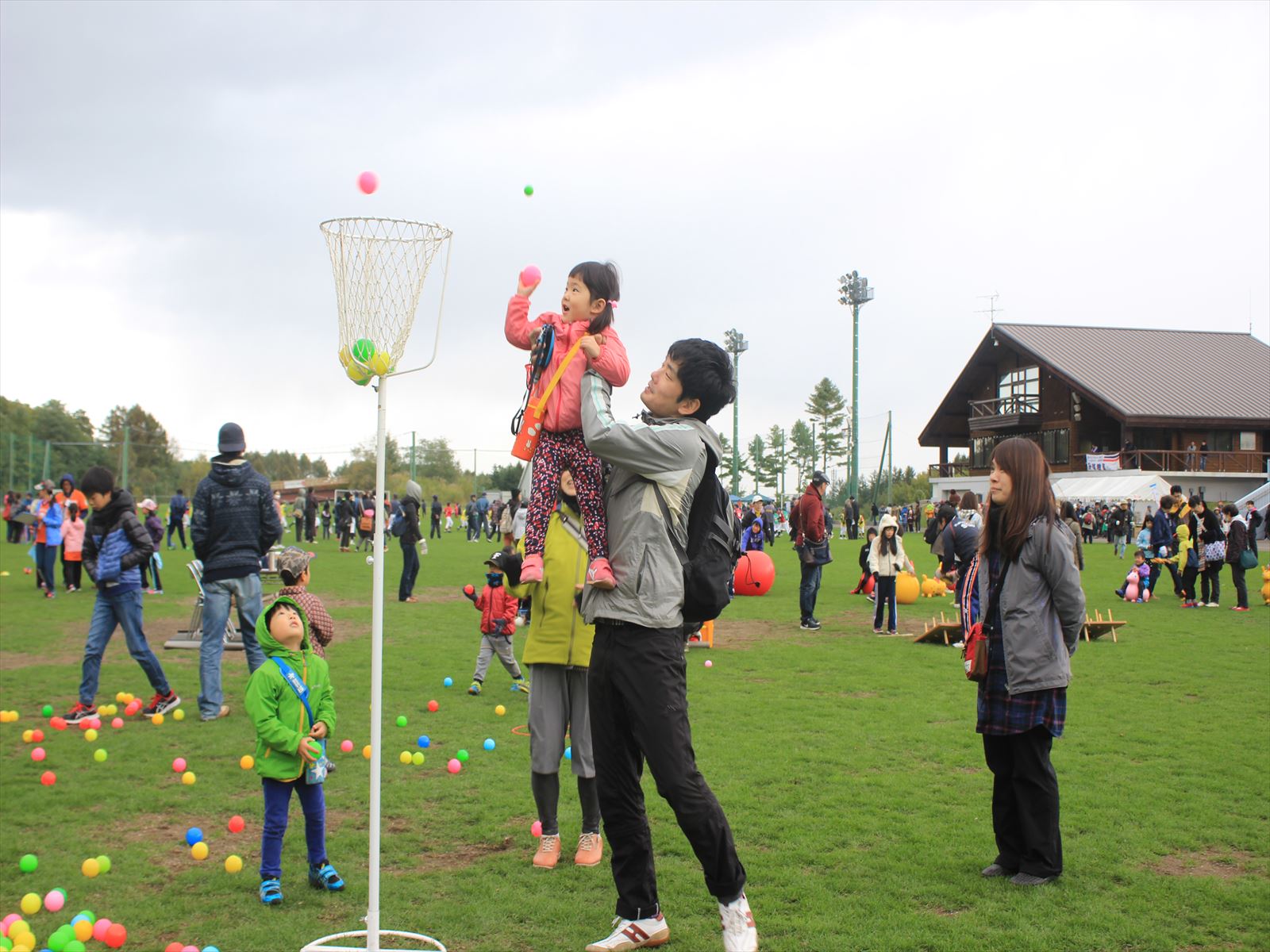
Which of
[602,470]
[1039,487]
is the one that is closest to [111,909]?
[602,470]

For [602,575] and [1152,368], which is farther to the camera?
[1152,368]

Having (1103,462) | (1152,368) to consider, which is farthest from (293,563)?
(1152,368)

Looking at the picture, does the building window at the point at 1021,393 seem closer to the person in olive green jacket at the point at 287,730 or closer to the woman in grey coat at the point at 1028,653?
the woman in grey coat at the point at 1028,653

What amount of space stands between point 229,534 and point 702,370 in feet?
18.1

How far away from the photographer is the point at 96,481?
8.20 m

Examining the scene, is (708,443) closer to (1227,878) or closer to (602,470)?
(602,470)

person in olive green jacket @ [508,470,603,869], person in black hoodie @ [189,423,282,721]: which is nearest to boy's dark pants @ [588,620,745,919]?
person in olive green jacket @ [508,470,603,869]

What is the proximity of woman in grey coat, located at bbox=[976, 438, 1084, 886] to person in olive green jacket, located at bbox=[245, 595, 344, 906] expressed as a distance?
123 inches

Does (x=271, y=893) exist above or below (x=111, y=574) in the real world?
below

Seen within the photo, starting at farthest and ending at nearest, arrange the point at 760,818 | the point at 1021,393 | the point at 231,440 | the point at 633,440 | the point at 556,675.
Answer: the point at 1021,393
the point at 231,440
the point at 760,818
the point at 556,675
the point at 633,440

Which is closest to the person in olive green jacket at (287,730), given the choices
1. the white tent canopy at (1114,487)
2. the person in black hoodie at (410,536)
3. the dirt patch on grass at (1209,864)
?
the dirt patch on grass at (1209,864)

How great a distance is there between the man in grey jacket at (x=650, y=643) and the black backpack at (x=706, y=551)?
35 millimetres

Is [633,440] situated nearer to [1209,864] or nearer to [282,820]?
[282,820]

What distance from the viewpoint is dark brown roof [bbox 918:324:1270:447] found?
5003cm
